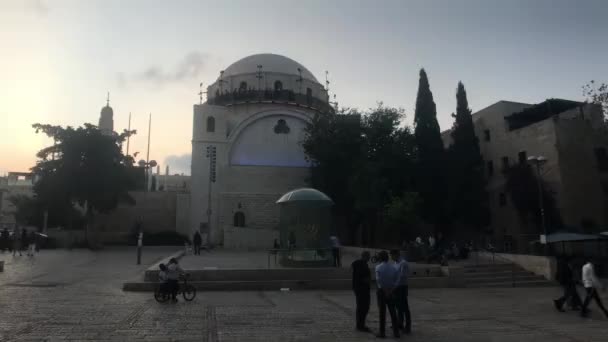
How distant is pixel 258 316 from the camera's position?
7527mm

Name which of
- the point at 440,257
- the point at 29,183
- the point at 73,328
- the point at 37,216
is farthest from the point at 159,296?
the point at 29,183

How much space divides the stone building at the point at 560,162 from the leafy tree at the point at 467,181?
1.38m

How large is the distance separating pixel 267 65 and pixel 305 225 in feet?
79.2

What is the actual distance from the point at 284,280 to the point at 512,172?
18214 mm

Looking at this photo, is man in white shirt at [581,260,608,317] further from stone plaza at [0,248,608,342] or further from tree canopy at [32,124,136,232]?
tree canopy at [32,124,136,232]

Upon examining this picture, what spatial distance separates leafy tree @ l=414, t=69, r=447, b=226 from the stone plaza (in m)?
15.2

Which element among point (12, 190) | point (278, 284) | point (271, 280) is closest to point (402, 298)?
point (278, 284)

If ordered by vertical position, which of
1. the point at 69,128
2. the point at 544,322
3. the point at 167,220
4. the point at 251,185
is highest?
the point at 69,128

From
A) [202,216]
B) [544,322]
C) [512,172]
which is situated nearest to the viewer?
[544,322]

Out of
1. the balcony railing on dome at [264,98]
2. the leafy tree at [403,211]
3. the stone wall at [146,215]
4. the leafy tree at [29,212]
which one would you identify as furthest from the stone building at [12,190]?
the leafy tree at [403,211]

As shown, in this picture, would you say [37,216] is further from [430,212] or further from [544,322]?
[544,322]

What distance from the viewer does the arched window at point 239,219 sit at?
30967 mm

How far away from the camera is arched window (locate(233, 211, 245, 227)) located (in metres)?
31.0

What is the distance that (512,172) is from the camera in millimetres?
24984
